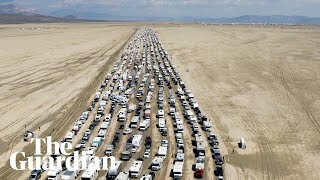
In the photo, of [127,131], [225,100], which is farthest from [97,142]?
[225,100]

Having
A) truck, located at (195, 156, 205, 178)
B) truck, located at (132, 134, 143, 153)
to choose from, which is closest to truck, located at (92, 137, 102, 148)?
truck, located at (132, 134, 143, 153)

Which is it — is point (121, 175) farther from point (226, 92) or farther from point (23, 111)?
point (226, 92)

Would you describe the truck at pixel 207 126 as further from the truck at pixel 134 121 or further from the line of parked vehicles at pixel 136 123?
the truck at pixel 134 121

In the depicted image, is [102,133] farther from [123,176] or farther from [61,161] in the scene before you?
[123,176]

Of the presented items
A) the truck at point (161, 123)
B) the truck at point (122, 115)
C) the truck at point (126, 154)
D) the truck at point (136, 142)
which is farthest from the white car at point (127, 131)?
the truck at point (126, 154)

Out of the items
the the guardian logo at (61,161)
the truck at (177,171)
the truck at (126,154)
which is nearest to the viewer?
the truck at (177,171)

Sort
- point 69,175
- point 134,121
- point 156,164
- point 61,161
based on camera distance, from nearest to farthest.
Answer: point 69,175
point 156,164
point 61,161
point 134,121
